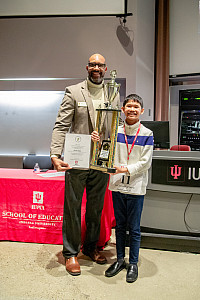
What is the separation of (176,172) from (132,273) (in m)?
1.00

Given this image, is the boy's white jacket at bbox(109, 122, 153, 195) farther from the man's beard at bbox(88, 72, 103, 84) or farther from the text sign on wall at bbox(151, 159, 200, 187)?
the text sign on wall at bbox(151, 159, 200, 187)

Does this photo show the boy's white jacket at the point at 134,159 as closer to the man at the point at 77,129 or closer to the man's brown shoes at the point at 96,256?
the man at the point at 77,129

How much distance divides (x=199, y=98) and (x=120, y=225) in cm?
409

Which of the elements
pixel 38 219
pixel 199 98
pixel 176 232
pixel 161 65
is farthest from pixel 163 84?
pixel 38 219

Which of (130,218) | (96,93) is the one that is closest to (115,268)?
(130,218)

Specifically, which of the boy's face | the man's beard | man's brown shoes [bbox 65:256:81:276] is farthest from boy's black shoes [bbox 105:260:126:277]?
the man's beard

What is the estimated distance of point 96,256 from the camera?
238cm

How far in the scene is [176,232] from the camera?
2.66m

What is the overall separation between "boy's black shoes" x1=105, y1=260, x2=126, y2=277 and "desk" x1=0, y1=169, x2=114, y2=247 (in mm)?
504

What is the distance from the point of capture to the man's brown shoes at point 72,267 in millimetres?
2123

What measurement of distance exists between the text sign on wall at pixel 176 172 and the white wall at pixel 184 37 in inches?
128

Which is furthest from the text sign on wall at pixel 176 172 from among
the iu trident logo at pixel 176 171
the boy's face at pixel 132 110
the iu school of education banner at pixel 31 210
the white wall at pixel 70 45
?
the white wall at pixel 70 45

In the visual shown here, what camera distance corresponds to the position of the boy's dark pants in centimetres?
211

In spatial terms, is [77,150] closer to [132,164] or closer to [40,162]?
[132,164]
